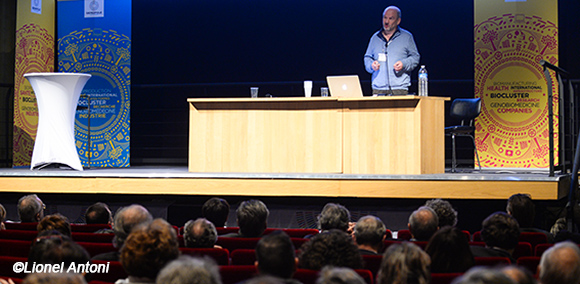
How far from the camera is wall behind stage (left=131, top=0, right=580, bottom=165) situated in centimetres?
770

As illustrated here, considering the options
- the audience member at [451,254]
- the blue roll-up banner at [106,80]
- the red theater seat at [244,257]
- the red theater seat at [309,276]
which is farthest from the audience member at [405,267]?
the blue roll-up banner at [106,80]

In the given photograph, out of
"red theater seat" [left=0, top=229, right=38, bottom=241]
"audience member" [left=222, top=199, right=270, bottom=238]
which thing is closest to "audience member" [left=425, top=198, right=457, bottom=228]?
"audience member" [left=222, top=199, right=270, bottom=238]

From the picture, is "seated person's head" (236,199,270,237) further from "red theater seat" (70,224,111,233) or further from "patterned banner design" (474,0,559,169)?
"patterned banner design" (474,0,559,169)

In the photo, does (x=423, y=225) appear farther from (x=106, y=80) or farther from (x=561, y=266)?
(x=106, y=80)

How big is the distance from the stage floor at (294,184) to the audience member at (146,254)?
2975 mm

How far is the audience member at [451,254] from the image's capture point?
2295 millimetres

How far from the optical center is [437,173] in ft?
17.6

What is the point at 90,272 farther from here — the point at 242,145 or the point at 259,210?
the point at 242,145

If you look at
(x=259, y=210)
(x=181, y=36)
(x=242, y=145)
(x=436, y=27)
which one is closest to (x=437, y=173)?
(x=242, y=145)

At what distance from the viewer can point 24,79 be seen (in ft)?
24.3

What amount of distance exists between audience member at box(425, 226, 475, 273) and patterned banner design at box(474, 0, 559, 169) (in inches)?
215

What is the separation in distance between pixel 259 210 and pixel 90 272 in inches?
48.9

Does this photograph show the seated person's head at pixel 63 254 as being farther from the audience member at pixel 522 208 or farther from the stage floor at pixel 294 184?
the stage floor at pixel 294 184

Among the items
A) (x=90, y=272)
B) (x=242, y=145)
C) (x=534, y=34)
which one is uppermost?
(x=534, y=34)
